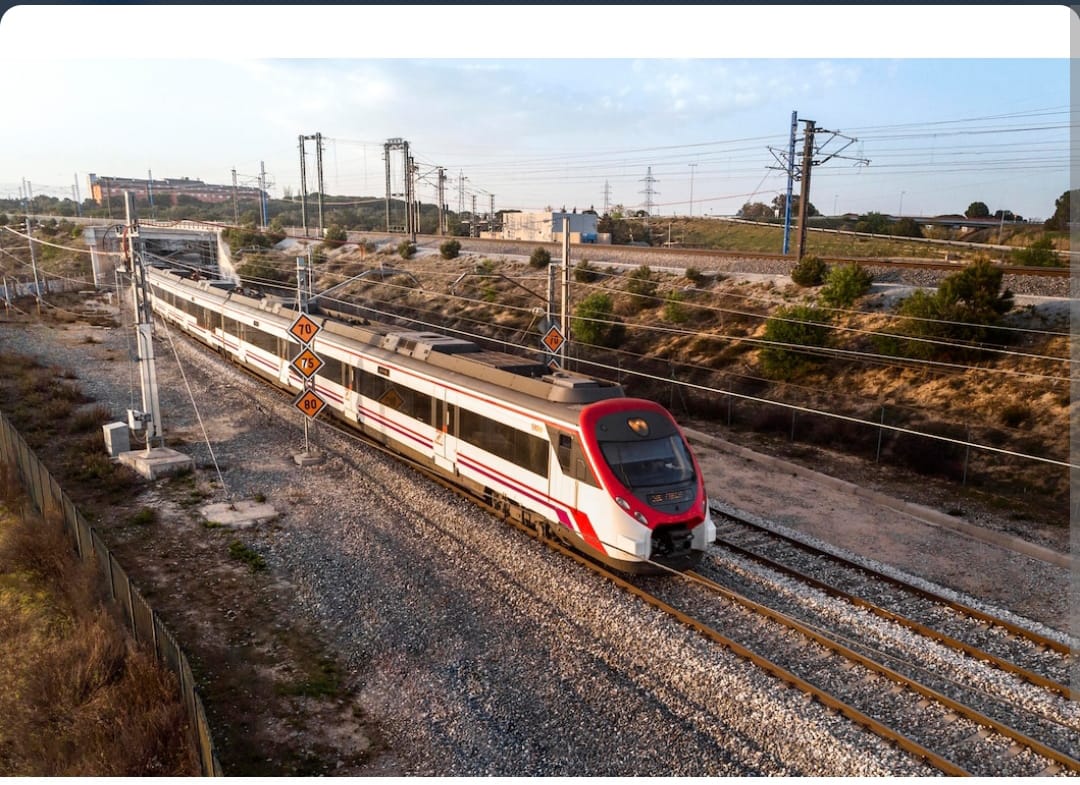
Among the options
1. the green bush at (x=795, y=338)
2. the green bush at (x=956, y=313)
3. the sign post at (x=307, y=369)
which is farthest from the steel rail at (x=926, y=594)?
the green bush at (x=795, y=338)

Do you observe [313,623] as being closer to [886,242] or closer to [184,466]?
[184,466]

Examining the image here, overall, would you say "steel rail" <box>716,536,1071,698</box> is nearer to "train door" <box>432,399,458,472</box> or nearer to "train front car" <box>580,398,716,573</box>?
"train front car" <box>580,398,716,573</box>

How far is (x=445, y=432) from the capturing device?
15.3 meters

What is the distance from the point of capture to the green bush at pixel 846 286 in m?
27.8

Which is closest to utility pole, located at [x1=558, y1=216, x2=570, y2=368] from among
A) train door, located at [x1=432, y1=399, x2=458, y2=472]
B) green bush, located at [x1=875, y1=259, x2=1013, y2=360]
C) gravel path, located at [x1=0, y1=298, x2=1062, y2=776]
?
train door, located at [x1=432, y1=399, x2=458, y2=472]

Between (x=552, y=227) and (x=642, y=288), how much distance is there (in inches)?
1152

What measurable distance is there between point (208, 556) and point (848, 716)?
11.0 meters

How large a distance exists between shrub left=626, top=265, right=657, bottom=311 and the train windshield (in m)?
23.7

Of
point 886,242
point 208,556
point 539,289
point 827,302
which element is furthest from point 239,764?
point 886,242

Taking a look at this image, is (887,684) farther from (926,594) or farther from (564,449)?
(564,449)

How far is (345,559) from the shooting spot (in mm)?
12953

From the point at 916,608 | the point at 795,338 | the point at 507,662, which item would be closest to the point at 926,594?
the point at 916,608

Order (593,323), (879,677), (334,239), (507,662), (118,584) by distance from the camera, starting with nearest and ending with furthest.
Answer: (879,677) → (507,662) → (118,584) → (593,323) → (334,239)

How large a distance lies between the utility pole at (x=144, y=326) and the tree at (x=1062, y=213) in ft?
60.2
